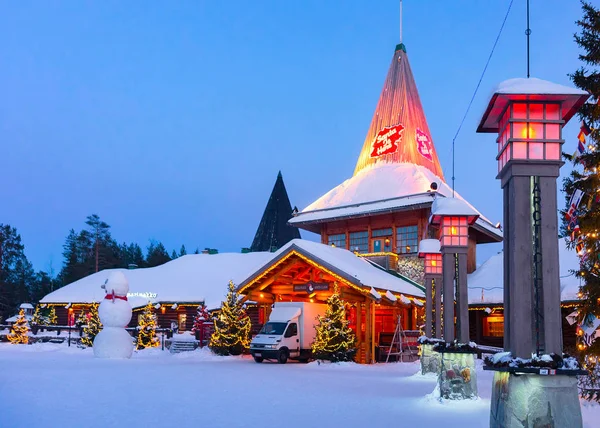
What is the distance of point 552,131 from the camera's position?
784cm

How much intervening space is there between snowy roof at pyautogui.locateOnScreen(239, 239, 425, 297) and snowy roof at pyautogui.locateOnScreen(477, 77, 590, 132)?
16.3 meters

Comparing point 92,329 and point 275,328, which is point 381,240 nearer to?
point 275,328

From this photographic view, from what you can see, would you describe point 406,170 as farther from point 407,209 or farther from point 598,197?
point 598,197

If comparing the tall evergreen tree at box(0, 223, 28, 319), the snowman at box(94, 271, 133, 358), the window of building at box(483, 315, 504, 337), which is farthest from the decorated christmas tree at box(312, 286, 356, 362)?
the tall evergreen tree at box(0, 223, 28, 319)

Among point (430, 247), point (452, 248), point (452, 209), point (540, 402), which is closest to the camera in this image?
point (540, 402)

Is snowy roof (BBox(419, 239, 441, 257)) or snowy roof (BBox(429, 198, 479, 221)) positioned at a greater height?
snowy roof (BBox(429, 198, 479, 221))

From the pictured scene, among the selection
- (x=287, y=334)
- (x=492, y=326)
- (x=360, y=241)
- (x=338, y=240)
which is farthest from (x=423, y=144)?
(x=287, y=334)

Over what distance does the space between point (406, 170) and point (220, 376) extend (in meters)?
21.1

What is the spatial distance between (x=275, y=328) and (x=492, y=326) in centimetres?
1340

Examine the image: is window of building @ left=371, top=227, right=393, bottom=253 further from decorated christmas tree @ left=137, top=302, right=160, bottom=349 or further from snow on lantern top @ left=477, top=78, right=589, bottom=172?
snow on lantern top @ left=477, top=78, right=589, bottom=172

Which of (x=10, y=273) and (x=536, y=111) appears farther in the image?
(x=10, y=273)

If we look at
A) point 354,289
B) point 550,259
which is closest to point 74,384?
point 550,259

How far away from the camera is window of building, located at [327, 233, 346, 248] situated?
36.2 metres

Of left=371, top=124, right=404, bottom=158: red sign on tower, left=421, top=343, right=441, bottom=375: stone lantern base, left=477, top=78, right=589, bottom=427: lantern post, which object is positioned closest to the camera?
left=477, top=78, right=589, bottom=427: lantern post
